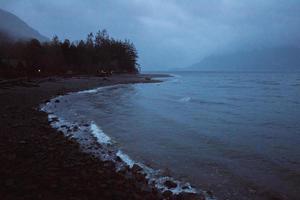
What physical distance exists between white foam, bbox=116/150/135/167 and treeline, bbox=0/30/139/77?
55570 millimetres

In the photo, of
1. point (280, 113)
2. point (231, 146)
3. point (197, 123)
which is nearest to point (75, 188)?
point (231, 146)

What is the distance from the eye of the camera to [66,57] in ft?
355

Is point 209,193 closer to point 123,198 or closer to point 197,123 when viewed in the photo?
point 123,198

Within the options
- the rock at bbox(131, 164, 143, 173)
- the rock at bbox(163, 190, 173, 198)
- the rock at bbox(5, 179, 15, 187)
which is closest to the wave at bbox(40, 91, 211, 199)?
the rock at bbox(131, 164, 143, 173)

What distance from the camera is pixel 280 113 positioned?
2878 centimetres

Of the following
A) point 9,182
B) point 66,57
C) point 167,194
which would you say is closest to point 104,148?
point 167,194

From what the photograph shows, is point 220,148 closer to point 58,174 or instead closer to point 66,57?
point 58,174

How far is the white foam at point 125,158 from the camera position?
42.8ft

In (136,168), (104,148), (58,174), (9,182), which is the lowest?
(104,148)

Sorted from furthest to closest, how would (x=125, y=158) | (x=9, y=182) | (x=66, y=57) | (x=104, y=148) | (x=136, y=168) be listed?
(x=66, y=57) → (x=104, y=148) → (x=125, y=158) → (x=136, y=168) → (x=9, y=182)

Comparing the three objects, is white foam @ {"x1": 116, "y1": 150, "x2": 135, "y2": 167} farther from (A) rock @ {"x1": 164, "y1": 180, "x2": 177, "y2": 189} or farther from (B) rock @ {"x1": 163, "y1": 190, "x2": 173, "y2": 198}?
(B) rock @ {"x1": 163, "y1": 190, "x2": 173, "y2": 198}

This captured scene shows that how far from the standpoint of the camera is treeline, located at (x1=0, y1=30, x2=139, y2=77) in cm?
8123

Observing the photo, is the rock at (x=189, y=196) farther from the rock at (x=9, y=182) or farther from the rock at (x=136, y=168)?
the rock at (x=9, y=182)

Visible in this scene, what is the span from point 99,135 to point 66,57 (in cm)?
9431
